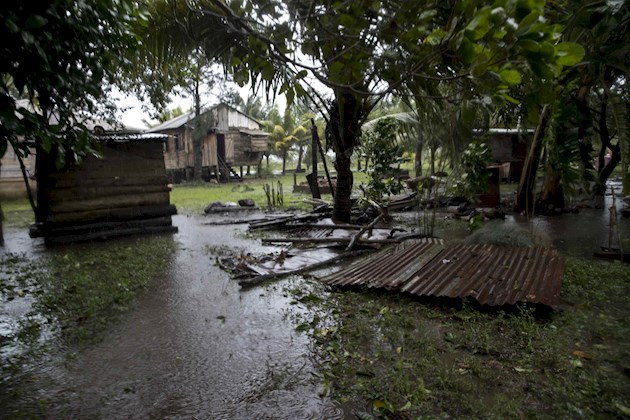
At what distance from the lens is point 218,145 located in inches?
1131

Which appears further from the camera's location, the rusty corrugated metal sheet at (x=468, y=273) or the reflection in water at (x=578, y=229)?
the reflection in water at (x=578, y=229)

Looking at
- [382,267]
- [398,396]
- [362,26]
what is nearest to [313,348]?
[398,396]

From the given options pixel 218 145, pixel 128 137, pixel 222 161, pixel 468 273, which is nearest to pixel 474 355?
pixel 468 273

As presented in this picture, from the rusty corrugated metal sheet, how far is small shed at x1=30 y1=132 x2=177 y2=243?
229 inches

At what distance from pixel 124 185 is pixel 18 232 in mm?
3341

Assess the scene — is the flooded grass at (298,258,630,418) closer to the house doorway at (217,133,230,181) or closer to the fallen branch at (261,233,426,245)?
the fallen branch at (261,233,426,245)

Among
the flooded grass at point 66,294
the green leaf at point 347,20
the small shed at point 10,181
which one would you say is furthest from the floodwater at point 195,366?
the small shed at point 10,181

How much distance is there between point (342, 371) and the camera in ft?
10.9

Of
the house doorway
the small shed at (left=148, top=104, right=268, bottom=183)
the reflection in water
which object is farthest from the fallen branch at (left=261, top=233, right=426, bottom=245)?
the house doorway

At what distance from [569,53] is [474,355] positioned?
2.58 metres

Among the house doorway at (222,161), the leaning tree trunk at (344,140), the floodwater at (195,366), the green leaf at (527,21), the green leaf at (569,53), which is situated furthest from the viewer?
the house doorway at (222,161)

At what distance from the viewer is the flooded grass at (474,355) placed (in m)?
2.82

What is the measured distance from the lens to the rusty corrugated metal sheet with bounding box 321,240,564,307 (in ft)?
14.9

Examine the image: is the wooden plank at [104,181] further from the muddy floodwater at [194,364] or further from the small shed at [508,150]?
the small shed at [508,150]
